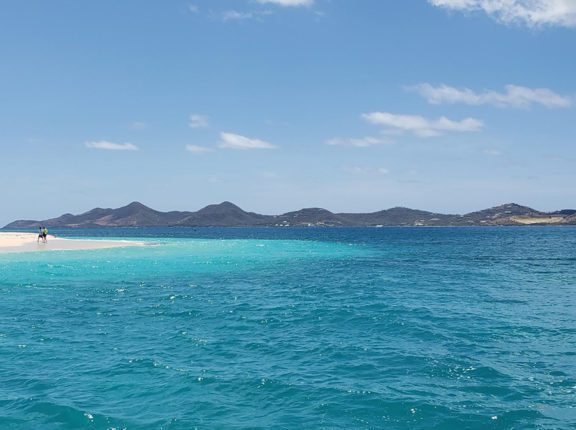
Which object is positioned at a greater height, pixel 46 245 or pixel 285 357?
pixel 46 245

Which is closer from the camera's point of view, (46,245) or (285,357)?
(285,357)

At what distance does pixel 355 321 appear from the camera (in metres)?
24.5

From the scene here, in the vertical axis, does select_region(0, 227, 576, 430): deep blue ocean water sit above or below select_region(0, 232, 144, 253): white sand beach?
below

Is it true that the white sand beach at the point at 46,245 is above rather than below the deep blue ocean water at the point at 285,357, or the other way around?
above

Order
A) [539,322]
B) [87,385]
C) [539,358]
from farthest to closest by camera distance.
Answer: [539,322] → [539,358] → [87,385]

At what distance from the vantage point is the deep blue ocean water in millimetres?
12586

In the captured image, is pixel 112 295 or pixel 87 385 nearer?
pixel 87 385

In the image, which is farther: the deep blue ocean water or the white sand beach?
the white sand beach

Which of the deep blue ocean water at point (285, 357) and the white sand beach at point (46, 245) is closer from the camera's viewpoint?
the deep blue ocean water at point (285, 357)

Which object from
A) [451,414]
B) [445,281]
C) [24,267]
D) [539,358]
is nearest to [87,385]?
[451,414]

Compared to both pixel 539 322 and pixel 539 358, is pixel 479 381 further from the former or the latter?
pixel 539 322

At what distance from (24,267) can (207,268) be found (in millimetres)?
20041

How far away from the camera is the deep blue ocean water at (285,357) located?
1259 cm

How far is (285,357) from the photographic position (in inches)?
699
